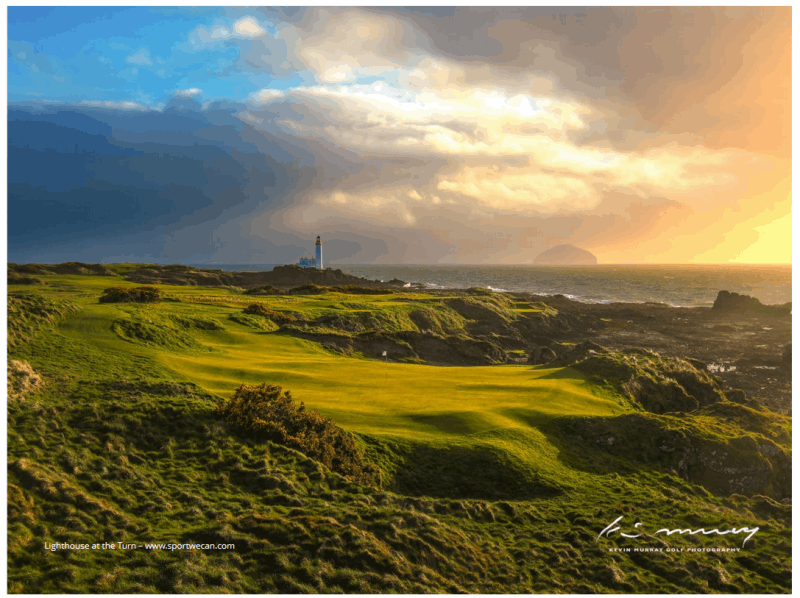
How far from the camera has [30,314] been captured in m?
Result: 23.0

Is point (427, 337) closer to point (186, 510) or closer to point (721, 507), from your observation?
point (721, 507)

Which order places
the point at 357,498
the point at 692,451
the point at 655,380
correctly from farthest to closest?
the point at 655,380
the point at 692,451
the point at 357,498

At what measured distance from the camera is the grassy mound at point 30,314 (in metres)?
20.8

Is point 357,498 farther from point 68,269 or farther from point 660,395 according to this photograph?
point 68,269

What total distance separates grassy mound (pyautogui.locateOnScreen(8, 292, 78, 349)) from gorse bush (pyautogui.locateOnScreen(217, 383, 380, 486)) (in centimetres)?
1095

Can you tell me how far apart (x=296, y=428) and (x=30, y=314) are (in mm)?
16003

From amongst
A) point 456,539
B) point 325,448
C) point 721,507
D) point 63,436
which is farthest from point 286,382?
point 721,507

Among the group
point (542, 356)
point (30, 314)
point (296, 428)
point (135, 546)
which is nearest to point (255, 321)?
point (30, 314)

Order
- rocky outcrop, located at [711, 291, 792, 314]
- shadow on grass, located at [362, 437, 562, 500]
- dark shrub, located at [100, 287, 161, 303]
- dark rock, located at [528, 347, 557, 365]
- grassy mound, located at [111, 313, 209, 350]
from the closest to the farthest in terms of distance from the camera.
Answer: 1. shadow on grass, located at [362, 437, 562, 500]
2. grassy mound, located at [111, 313, 209, 350]
3. dark shrub, located at [100, 287, 161, 303]
4. dark rock, located at [528, 347, 557, 365]
5. rocky outcrop, located at [711, 291, 792, 314]

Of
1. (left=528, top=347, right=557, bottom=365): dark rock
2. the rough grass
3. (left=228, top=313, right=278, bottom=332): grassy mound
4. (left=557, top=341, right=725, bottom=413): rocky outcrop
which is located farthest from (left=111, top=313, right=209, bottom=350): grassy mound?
(left=528, top=347, right=557, bottom=365): dark rock

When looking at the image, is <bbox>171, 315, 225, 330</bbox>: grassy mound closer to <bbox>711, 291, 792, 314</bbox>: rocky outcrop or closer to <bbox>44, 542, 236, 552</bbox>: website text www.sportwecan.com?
<bbox>44, 542, 236, 552</bbox>: website text www.sportwecan.com

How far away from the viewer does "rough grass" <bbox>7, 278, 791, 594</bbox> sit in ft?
34.2

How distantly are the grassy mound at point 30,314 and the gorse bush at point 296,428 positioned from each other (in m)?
10.9

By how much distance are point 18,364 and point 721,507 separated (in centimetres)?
2273
